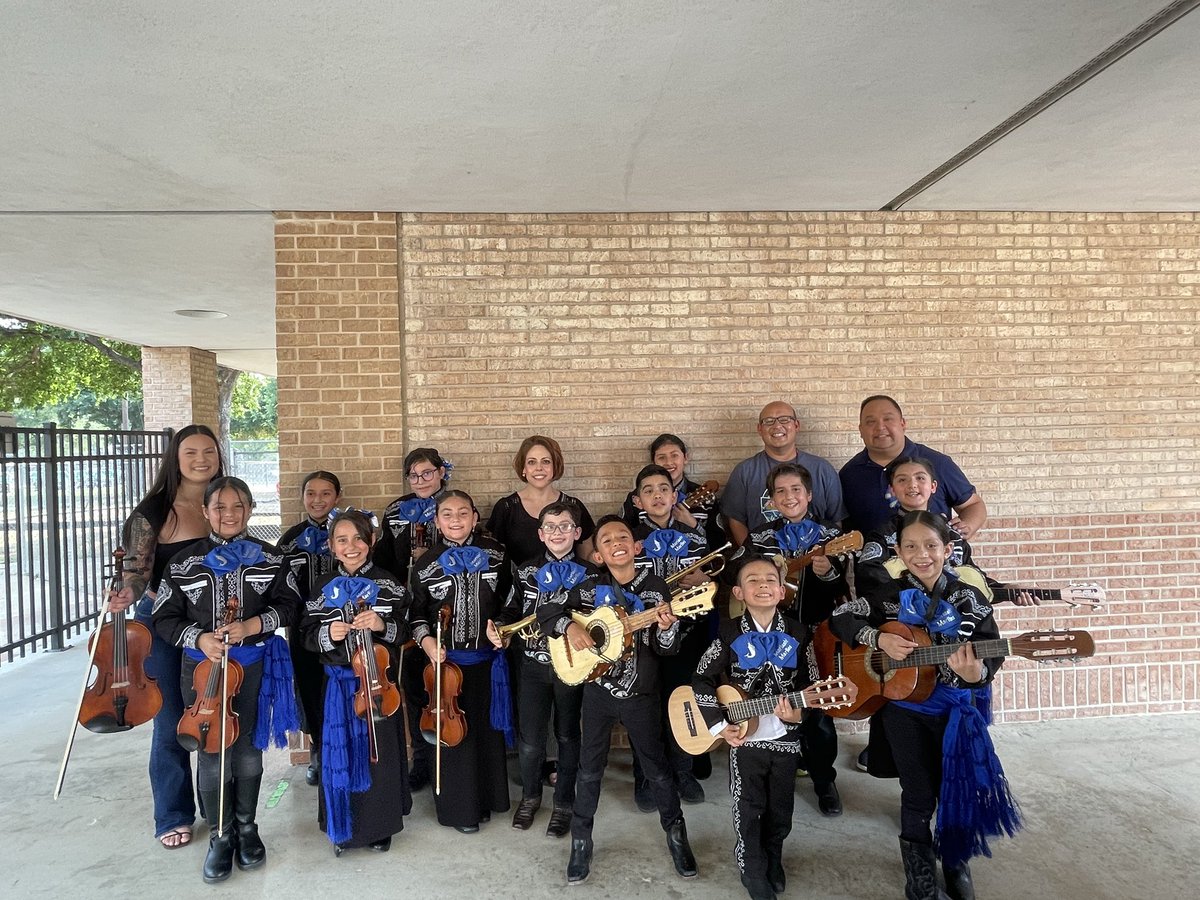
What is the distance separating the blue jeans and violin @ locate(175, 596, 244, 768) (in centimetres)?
42

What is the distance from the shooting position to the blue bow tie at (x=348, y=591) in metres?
3.27

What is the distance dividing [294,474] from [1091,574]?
16.7 ft

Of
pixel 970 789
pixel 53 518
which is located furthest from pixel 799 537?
pixel 53 518

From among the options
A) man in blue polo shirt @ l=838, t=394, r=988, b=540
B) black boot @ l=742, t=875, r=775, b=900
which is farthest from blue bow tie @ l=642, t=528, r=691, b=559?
black boot @ l=742, t=875, r=775, b=900

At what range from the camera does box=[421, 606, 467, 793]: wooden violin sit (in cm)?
334

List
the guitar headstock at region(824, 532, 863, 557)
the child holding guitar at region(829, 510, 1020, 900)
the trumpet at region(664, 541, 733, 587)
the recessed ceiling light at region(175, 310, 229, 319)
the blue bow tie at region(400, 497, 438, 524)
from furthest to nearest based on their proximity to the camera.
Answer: the recessed ceiling light at region(175, 310, 229, 319)
the blue bow tie at region(400, 497, 438, 524)
the trumpet at region(664, 541, 733, 587)
the guitar headstock at region(824, 532, 863, 557)
the child holding guitar at region(829, 510, 1020, 900)

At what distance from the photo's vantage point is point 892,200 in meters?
4.52

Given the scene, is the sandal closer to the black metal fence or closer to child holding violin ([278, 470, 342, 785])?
child holding violin ([278, 470, 342, 785])

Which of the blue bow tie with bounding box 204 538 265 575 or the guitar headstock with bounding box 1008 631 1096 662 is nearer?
the guitar headstock with bounding box 1008 631 1096 662

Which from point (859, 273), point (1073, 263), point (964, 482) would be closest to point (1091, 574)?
point (964, 482)

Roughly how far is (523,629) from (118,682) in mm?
1753

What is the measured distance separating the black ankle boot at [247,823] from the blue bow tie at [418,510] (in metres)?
1.40

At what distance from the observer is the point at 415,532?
4.00m

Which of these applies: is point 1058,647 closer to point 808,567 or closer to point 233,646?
point 808,567
